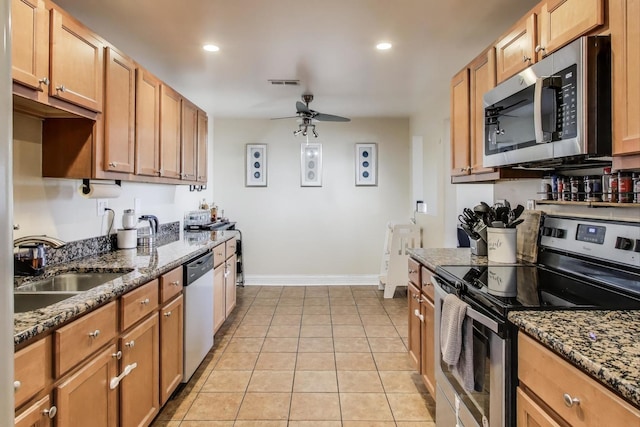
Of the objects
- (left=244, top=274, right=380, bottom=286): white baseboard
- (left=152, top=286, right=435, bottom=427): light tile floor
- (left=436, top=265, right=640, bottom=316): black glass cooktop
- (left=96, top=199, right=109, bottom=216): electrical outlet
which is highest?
(left=96, top=199, right=109, bottom=216): electrical outlet

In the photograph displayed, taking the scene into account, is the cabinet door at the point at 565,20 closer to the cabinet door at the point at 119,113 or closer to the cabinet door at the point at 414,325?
the cabinet door at the point at 414,325

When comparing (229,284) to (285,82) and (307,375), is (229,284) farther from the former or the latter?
(285,82)

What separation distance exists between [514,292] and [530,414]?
0.48m

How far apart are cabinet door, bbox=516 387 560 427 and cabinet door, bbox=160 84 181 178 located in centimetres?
262

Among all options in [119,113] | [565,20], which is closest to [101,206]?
[119,113]

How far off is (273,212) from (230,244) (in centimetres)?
170

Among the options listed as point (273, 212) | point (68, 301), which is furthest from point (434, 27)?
point (273, 212)

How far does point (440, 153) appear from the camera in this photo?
4.16 meters

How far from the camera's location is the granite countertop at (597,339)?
2.68 ft

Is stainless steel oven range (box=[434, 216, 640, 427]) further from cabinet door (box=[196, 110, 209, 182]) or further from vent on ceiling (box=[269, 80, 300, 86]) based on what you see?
cabinet door (box=[196, 110, 209, 182])

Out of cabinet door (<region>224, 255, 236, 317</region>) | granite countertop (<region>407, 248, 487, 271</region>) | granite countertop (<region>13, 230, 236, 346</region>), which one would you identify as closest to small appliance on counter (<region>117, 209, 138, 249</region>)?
granite countertop (<region>13, 230, 236, 346</region>)

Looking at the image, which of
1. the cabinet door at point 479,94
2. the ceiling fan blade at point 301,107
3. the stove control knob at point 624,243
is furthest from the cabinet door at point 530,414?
the ceiling fan blade at point 301,107

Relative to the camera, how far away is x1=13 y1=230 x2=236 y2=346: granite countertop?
1.16 m

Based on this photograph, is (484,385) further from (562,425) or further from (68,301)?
(68,301)
